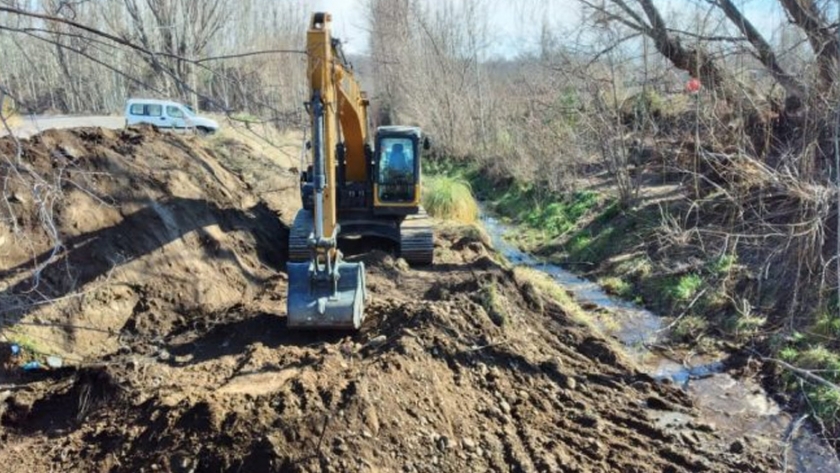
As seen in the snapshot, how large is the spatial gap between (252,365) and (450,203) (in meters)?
10.9

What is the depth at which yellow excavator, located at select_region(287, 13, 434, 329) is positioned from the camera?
7996mm

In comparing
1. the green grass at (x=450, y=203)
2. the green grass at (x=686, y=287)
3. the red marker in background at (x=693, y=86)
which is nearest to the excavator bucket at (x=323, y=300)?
the green grass at (x=686, y=287)

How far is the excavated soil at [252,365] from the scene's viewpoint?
5.91 m

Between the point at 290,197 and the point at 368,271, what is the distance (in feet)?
17.9

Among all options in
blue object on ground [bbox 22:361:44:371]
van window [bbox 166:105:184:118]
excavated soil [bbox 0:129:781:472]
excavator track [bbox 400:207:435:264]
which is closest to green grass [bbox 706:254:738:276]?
excavated soil [bbox 0:129:781:472]

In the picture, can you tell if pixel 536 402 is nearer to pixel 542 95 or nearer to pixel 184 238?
pixel 184 238

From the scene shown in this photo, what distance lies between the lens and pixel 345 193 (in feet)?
39.2

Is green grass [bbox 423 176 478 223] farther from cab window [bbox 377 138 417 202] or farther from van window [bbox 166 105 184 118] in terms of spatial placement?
van window [bbox 166 105 184 118]

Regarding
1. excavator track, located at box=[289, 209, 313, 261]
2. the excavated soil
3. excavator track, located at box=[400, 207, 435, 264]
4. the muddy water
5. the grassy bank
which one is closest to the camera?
the excavated soil

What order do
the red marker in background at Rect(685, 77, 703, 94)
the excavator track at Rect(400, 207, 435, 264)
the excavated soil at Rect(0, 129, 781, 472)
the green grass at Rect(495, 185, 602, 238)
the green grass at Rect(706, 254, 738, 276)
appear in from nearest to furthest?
1. the excavated soil at Rect(0, 129, 781, 472)
2. the green grass at Rect(706, 254, 738, 276)
3. the excavator track at Rect(400, 207, 435, 264)
4. the red marker in background at Rect(685, 77, 703, 94)
5. the green grass at Rect(495, 185, 602, 238)

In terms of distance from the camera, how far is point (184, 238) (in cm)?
1064

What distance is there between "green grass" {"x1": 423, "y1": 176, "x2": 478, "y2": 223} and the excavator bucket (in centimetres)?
951

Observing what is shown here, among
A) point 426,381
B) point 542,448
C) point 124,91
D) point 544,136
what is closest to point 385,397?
point 426,381

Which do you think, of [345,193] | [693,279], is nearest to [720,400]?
[693,279]
